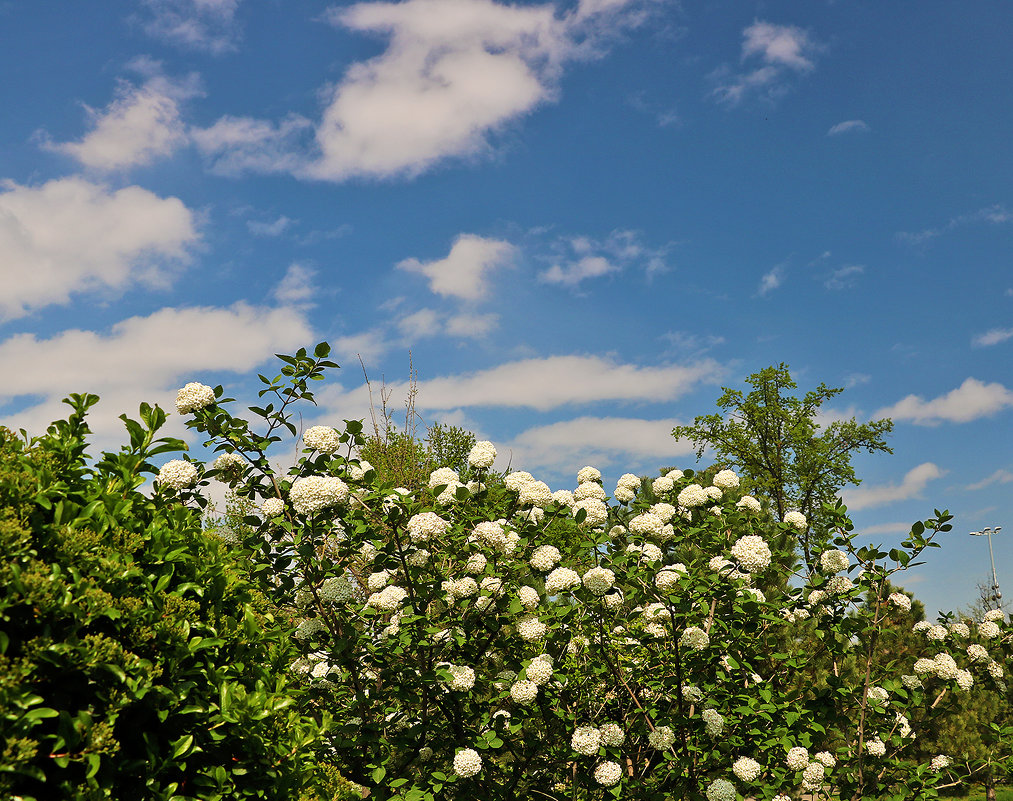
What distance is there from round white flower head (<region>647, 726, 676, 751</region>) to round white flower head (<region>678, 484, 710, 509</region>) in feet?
5.71

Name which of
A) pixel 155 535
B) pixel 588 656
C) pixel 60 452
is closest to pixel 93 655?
pixel 155 535

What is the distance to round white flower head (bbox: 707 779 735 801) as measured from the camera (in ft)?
16.5

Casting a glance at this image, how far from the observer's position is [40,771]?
222 centimetres

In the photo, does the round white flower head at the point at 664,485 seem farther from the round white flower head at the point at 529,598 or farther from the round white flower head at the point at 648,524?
the round white flower head at the point at 529,598

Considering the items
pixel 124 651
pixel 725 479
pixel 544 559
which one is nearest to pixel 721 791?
pixel 544 559

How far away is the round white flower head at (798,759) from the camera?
213 inches

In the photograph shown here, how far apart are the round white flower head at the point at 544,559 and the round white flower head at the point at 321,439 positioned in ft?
5.49

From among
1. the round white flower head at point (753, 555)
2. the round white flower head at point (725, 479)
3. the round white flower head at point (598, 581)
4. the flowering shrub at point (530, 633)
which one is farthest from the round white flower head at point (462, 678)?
the round white flower head at point (725, 479)

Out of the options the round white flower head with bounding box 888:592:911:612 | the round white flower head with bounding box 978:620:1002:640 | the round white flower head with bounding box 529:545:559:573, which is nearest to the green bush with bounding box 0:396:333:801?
the round white flower head with bounding box 529:545:559:573

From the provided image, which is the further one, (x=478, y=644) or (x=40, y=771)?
(x=478, y=644)

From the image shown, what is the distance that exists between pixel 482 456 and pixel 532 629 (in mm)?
1299

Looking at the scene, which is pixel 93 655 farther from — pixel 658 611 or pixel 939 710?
pixel 939 710

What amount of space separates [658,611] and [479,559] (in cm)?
151

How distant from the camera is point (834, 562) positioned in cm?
603
